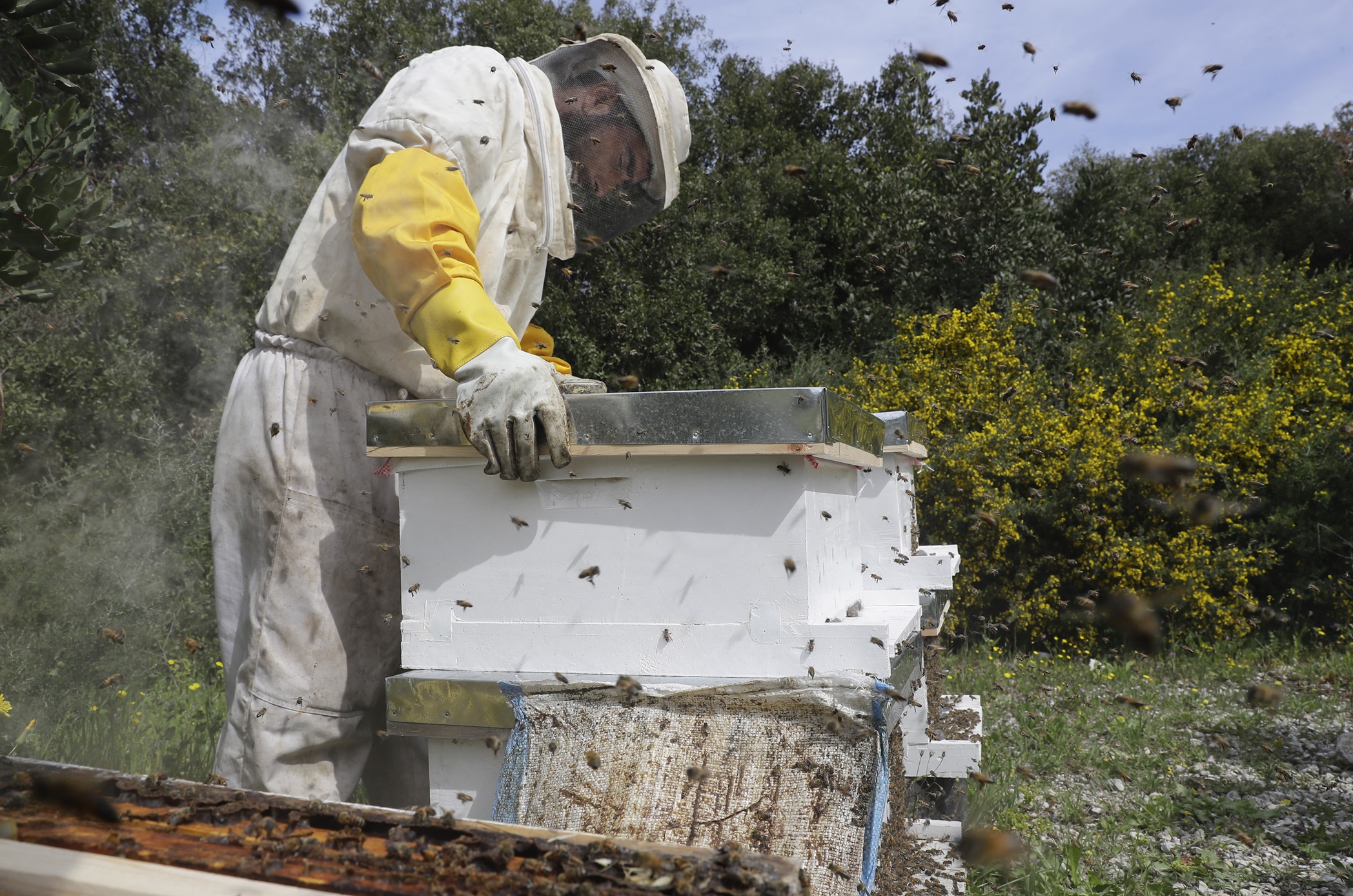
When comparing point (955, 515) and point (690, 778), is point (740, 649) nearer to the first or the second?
point (690, 778)

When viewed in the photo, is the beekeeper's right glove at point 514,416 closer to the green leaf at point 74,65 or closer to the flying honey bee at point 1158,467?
the flying honey bee at point 1158,467

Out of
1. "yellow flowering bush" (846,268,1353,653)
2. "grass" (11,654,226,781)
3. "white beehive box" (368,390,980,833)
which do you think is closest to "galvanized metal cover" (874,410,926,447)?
"white beehive box" (368,390,980,833)

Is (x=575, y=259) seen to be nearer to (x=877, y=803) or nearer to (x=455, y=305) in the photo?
(x=455, y=305)

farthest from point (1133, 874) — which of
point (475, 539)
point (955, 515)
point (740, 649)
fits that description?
point (955, 515)

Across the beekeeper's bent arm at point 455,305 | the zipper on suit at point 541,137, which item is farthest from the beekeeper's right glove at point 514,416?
the zipper on suit at point 541,137

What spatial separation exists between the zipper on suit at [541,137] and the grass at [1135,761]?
94.6 inches

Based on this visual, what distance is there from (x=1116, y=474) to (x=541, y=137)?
5.93 metres

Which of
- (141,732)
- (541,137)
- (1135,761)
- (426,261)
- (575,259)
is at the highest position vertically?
(575,259)

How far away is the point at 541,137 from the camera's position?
244 cm

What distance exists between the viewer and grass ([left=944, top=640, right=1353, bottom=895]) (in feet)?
10.7

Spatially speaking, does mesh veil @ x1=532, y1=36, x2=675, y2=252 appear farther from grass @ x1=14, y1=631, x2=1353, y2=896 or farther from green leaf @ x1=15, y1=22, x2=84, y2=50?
grass @ x1=14, y1=631, x2=1353, y2=896

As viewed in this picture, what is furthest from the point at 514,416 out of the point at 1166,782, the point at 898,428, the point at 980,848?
the point at 1166,782

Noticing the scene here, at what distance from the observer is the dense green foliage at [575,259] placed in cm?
594

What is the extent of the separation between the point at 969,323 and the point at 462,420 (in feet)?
22.0
